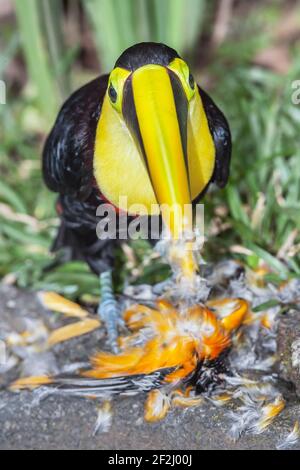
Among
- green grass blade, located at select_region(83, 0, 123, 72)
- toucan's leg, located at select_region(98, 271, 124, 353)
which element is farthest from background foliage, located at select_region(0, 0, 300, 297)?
toucan's leg, located at select_region(98, 271, 124, 353)

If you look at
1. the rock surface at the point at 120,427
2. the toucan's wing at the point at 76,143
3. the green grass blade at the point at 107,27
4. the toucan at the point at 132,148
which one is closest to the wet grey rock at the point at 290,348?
the rock surface at the point at 120,427

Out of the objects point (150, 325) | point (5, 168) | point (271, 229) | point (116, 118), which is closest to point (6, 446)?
point (150, 325)

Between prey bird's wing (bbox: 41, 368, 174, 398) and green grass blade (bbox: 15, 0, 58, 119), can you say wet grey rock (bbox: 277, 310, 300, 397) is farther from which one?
green grass blade (bbox: 15, 0, 58, 119)

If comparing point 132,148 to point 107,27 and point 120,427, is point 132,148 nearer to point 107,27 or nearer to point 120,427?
point 120,427

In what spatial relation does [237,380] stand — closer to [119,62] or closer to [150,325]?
[150,325]

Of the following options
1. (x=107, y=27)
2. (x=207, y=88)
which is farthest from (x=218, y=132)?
(x=207, y=88)

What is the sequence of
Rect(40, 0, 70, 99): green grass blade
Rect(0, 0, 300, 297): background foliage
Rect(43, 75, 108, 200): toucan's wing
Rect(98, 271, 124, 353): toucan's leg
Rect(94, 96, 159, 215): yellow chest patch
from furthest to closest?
Rect(40, 0, 70, 99): green grass blade, Rect(0, 0, 300, 297): background foliage, Rect(98, 271, 124, 353): toucan's leg, Rect(43, 75, 108, 200): toucan's wing, Rect(94, 96, 159, 215): yellow chest patch
